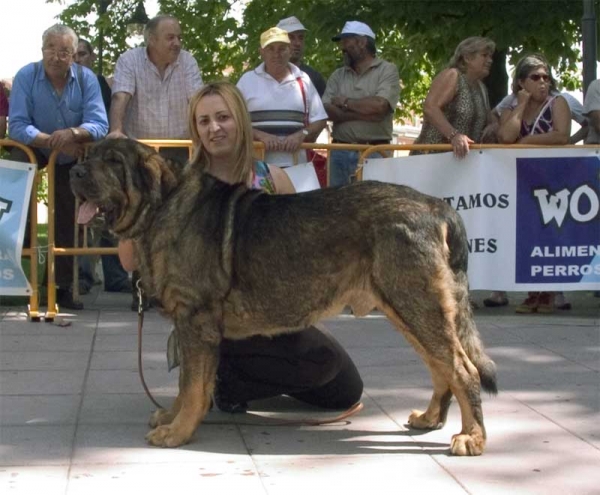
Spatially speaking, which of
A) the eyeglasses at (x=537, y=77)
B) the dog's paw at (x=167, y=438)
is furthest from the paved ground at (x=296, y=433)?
the eyeglasses at (x=537, y=77)

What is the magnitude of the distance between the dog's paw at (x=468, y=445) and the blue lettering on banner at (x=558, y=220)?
4.22m

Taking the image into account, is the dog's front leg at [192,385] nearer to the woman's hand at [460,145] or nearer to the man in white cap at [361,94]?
the woman's hand at [460,145]

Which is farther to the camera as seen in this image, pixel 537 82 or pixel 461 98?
pixel 461 98

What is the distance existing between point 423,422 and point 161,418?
4.51 ft

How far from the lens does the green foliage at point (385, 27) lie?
13461mm

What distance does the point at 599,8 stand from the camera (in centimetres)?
1332

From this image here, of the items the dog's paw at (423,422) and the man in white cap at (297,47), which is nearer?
A: the dog's paw at (423,422)

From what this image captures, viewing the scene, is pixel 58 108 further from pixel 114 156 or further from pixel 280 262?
pixel 280 262

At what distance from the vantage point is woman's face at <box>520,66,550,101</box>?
9602 mm

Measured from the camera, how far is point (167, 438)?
552 cm

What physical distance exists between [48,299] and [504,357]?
12.4 feet

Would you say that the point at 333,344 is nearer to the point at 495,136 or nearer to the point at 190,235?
the point at 190,235

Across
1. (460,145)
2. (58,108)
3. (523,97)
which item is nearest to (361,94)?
(460,145)

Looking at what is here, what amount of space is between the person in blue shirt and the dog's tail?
4484mm
